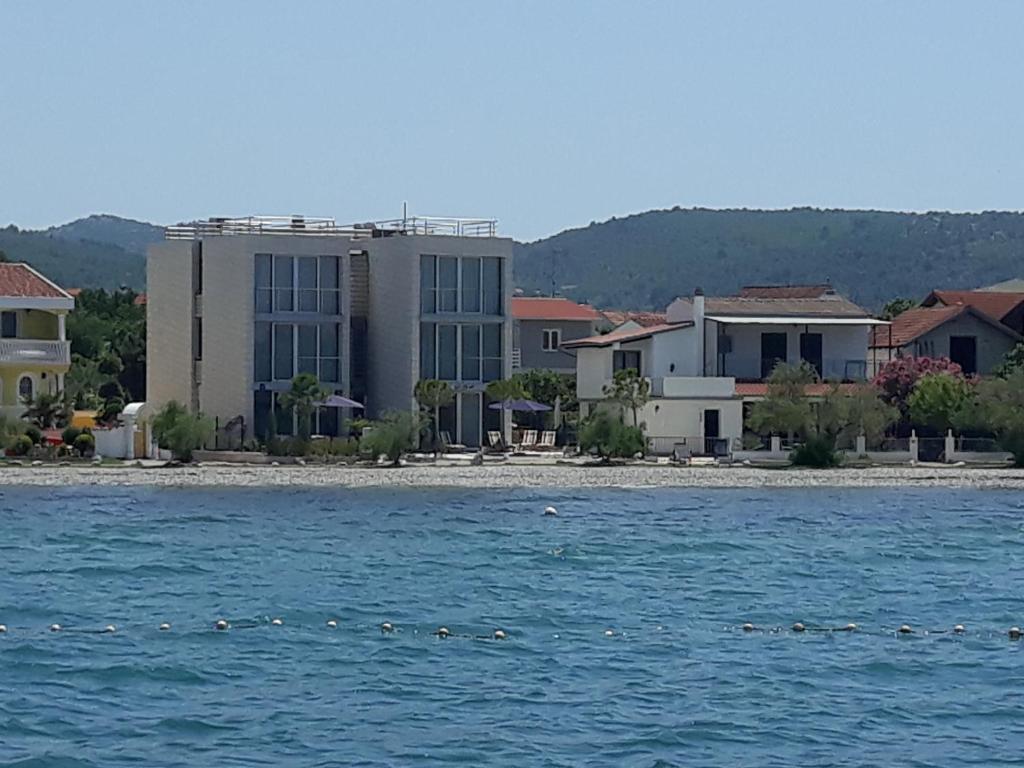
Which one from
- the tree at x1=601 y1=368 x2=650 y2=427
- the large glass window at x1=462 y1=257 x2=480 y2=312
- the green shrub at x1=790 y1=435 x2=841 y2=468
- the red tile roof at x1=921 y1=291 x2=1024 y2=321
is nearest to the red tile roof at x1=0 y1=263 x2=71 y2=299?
the large glass window at x1=462 y1=257 x2=480 y2=312

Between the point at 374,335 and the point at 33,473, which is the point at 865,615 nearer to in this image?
the point at 33,473

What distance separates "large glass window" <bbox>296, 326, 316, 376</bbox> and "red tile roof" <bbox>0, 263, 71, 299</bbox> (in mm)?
8431

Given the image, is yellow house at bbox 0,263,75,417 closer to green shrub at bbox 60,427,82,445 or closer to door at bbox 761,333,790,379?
green shrub at bbox 60,427,82,445

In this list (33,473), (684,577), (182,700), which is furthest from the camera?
(33,473)

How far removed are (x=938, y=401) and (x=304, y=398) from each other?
2073 centimetres

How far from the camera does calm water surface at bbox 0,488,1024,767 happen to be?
21203 millimetres

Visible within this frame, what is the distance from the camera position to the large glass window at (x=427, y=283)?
221 ft

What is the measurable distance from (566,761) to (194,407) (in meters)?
50.0

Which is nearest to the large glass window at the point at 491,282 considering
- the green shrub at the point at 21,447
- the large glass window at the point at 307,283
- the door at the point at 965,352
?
the large glass window at the point at 307,283

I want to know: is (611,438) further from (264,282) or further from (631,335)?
(264,282)

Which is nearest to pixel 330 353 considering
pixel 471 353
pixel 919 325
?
pixel 471 353

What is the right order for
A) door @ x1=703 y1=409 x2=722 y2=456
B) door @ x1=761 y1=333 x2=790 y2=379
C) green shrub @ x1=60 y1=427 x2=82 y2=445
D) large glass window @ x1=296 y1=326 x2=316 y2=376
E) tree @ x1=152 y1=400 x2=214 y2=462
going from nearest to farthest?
tree @ x1=152 y1=400 x2=214 y2=462, green shrub @ x1=60 y1=427 x2=82 y2=445, large glass window @ x1=296 y1=326 x2=316 y2=376, door @ x1=703 y1=409 x2=722 y2=456, door @ x1=761 y1=333 x2=790 y2=379

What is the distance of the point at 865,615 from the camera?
31469 millimetres

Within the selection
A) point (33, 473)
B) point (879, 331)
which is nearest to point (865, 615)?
point (33, 473)
